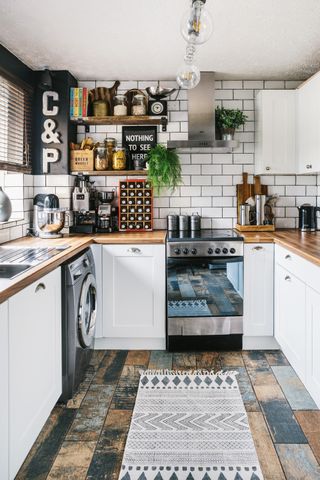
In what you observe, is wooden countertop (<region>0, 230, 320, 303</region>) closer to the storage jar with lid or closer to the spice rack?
the spice rack

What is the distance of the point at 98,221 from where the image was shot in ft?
13.1

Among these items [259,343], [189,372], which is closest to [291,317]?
[259,343]

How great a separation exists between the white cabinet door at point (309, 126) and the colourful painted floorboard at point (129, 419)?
1.58 metres

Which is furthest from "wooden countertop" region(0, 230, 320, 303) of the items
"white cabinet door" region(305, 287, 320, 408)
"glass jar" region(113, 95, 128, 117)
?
"glass jar" region(113, 95, 128, 117)

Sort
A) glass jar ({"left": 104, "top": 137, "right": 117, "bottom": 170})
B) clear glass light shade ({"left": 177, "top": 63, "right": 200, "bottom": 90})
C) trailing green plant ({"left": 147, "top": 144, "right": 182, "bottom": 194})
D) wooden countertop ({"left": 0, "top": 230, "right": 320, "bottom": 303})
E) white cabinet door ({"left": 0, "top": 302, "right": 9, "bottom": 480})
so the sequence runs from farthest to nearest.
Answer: glass jar ({"left": 104, "top": 137, "right": 117, "bottom": 170}) < trailing green plant ({"left": 147, "top": 144, "right": 182, "bottom": 194}) < wooden countertop ({"left": 0, "top": 230, "right": 320, "bottom": 303}) < clear glass light shade ({"left": 177, "top": 63, "right": 200, "bottom": 90}) < white cabinet door ({"left": 0, "top": 302, "right": 9, "bottom": 480})

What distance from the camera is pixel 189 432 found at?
2.32 metres

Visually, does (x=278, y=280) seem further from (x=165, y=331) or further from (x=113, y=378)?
(x=113, y=378)

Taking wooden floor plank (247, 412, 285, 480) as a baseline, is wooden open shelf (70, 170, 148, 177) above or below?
above

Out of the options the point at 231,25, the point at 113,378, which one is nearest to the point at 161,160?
the point at 231,25

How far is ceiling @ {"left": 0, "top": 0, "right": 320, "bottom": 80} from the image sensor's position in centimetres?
261

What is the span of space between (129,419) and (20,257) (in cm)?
112

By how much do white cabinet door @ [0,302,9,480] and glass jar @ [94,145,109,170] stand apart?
240 cm

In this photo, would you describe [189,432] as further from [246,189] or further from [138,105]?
[138,105]

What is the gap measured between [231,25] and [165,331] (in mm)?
2266
